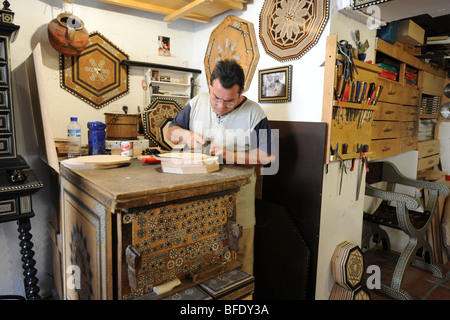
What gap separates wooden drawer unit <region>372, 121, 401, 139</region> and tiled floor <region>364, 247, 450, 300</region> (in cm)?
162

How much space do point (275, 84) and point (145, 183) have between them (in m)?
1.77

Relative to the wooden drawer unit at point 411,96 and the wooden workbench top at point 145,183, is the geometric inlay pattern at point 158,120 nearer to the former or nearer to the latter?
the wooden workbench top at point 145,183

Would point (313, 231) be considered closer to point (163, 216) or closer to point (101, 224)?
point (163, 216)

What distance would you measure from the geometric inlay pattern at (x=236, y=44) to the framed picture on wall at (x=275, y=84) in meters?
0.18

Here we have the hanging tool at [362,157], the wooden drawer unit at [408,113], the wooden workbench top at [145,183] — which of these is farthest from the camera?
the wooden drawer unit at [408,113]

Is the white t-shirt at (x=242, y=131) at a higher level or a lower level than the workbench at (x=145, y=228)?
higher

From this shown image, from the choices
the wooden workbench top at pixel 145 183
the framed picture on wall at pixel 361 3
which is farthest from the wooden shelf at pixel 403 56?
the wooden workbench top at pixel 145 183

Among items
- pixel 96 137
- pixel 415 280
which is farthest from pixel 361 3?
pixel 415 280

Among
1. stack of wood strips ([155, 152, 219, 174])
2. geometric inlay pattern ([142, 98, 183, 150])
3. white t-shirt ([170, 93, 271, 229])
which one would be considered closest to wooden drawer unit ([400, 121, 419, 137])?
white t-shirt ([170, 93, 271, 229])

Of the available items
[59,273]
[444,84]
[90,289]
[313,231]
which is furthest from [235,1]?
[444,84]

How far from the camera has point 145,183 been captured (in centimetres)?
123

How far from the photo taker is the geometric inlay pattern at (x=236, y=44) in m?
2.81

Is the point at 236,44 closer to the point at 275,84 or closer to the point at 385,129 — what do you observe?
the point at 275,84
